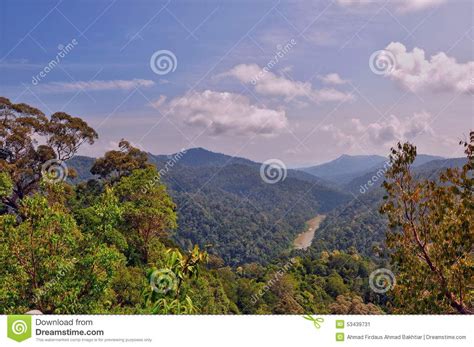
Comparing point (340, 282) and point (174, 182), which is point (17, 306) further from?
point (174, 182)

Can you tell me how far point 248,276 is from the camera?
2274 inches

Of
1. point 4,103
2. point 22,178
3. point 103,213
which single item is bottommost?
point 103,213

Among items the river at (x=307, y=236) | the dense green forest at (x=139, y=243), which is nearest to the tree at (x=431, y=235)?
the dense green forest at (x=139, y=243)

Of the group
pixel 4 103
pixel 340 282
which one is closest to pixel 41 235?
pixel 4 103
